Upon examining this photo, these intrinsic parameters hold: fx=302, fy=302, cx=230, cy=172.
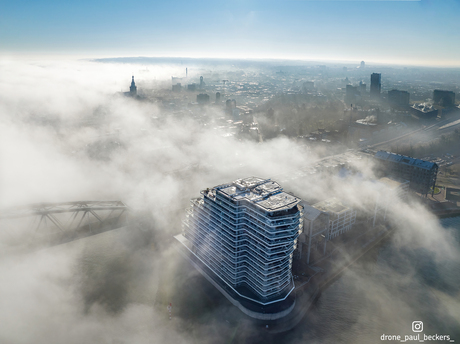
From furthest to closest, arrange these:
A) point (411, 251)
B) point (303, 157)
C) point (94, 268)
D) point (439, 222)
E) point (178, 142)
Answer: point (178, 142) → point (303, 157) → point (439, 222) → point (411, 251) → point (94, 268)

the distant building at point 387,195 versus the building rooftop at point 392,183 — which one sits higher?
the building rooftop at point 392,183

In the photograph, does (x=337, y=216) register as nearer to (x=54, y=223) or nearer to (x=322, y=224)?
(x=322, y=224)

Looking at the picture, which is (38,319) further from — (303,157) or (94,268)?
(303,157)

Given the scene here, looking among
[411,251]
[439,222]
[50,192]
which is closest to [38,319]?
[50,192]

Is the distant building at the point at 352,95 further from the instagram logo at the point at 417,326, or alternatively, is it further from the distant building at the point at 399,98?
the instagram logo at the point at 417,326

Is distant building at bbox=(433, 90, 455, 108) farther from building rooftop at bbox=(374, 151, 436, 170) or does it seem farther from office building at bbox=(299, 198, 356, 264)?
office building at bbox=(299, 198, 356, 264)

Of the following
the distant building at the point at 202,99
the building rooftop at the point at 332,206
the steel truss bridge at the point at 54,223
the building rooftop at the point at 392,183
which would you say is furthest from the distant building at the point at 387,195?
the distant building at the point at 202,99

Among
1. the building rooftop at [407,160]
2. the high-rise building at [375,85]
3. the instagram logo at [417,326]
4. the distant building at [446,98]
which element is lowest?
the instagram logo at [417,326]
